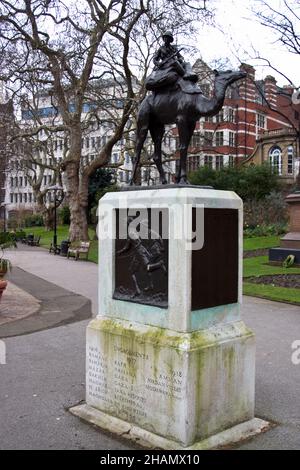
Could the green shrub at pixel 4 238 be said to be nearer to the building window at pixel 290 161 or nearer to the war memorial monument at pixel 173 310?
the war memorial monument at pixel 173 310

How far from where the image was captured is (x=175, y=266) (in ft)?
15.2

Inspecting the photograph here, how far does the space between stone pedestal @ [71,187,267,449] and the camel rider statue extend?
1136 mm

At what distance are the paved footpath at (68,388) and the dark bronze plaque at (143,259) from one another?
1.31 m

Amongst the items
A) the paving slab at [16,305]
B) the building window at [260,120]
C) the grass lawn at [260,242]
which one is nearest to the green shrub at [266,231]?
the grass lawn at [260,242]

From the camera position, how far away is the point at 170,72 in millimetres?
5227

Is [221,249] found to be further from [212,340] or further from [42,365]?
[42,365]

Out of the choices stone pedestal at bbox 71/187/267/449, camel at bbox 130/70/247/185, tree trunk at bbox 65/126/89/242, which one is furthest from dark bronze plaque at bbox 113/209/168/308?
tree trunk at bbox 65/126/89/242

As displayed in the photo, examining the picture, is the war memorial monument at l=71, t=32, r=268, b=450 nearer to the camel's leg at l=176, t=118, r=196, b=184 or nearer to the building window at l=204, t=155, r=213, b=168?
the camel's leg at l=176, t=118, r=196, b=184

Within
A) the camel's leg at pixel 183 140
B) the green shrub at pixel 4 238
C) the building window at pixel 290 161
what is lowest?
the green shrub at pixel 4 238

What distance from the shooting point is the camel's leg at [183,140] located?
524 cm

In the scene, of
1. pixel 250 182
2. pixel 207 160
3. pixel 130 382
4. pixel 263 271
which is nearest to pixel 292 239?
pixel 263 271

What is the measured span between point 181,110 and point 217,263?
1568 millimetres

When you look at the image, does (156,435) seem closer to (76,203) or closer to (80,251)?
(80,251)

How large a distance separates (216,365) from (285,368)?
2.59 metres
